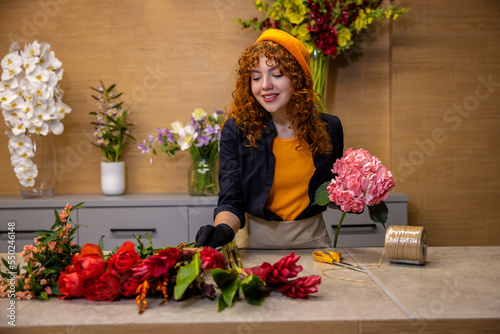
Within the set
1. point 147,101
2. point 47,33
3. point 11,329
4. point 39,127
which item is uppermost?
point 47,33

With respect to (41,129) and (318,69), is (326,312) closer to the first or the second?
(318,69)

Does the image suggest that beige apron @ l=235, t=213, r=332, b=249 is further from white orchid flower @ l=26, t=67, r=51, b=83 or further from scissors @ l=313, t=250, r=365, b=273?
white orchid flower @ l=26, t=67, r=51, b=83

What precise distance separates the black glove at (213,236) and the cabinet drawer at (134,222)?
128cm

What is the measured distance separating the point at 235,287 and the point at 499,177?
8.27 feet

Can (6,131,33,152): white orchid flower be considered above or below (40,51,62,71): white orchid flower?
below

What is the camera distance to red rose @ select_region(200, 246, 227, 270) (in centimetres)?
113

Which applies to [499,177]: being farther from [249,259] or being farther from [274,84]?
[249,259]

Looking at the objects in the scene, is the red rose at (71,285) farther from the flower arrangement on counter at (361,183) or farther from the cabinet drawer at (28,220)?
the cabinet drawer at (28,220)

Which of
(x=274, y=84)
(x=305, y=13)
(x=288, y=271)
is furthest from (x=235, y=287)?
(x=305, y=13)

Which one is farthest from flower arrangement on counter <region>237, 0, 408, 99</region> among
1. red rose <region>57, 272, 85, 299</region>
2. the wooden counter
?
red rose <region>57, 272, 85, 299</region>

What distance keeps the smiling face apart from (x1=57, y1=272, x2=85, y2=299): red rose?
36.3 inches

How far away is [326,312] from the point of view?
106 centimetres

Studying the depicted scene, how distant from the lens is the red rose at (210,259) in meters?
1.13

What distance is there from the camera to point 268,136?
194 cm
